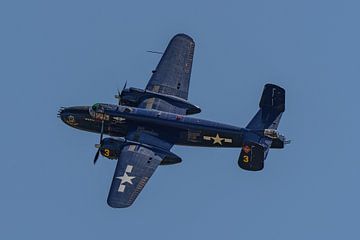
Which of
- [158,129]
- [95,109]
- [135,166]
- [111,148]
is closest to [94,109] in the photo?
[95,109]

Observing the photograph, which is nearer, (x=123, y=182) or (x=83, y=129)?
(x=123, y=182)

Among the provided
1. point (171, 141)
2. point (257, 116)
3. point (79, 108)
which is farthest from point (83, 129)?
point (257, 116)

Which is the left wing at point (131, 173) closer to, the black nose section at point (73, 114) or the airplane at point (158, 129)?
the airplane at point (158, 129)

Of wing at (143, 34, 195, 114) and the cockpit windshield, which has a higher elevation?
wing at (143, 34, 195, 114)

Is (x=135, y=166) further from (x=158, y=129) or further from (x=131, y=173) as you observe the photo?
(x=158, y=129)

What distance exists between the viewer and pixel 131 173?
100 metres

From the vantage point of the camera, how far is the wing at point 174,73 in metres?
108

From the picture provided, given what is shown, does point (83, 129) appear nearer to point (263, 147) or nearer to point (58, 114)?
point (58, 114)

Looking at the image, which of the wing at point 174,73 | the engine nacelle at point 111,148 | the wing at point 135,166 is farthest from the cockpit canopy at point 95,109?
the engine nacelle at point 111,148

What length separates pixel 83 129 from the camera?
354 feet

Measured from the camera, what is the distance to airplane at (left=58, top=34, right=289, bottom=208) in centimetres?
10006

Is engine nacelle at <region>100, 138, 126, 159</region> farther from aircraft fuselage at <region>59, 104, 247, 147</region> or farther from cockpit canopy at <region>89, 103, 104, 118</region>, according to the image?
cockpit canopy at <region>89, 103, 104, 118</region>

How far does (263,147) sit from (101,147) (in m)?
13.6

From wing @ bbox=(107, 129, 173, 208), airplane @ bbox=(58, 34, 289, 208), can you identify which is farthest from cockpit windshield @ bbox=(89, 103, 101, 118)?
wing @ bbox=(107, 129, 173, 208)
